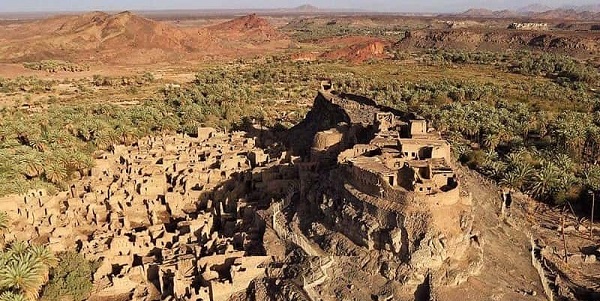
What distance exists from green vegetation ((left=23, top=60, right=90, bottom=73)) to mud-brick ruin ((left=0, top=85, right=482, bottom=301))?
67059 mm

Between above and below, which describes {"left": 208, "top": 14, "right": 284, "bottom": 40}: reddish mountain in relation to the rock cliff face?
above

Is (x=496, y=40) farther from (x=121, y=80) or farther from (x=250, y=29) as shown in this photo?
(x=121, y=80)

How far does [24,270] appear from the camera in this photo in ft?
79.9

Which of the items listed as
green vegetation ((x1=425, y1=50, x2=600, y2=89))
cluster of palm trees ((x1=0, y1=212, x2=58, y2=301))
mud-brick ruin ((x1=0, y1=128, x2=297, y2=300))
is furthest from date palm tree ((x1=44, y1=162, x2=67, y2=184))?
green vegetation ((x1=425, y1=50, x2=600, y2=89))

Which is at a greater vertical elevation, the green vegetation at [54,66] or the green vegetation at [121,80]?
the green vegetation at [54,66]

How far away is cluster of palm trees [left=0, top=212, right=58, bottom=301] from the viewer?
23.8m

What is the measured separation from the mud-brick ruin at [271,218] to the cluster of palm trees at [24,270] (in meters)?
1.81

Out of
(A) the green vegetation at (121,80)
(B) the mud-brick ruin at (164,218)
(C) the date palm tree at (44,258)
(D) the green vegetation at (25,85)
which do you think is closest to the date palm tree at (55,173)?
(B) the mud-brick ruin at (164,218)

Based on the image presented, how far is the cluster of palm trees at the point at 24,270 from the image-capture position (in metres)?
23.8

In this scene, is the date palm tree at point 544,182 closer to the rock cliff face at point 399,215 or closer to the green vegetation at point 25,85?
the rock cliff face at point 399,215

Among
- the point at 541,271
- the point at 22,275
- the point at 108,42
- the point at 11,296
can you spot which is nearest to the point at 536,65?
the point at 541,271

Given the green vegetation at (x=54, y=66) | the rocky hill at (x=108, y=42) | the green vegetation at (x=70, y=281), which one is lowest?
the green vegetation at (x=70, y=281)

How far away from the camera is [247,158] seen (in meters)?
38.4

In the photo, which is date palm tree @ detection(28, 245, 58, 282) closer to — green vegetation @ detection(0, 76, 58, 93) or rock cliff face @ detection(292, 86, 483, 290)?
rock cliff face @ detection(292, 86, 483, 290)
